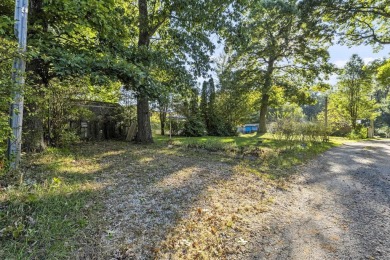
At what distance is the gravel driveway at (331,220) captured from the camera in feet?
7.32

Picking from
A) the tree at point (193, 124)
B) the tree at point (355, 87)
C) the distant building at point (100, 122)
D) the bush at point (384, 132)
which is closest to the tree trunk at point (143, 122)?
the distant building at point (100, 122)

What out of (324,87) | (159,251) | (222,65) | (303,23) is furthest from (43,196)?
(222,65)

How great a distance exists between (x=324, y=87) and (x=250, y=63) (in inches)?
213

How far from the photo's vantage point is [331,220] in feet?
9.66

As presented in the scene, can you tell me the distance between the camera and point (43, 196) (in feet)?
8.55

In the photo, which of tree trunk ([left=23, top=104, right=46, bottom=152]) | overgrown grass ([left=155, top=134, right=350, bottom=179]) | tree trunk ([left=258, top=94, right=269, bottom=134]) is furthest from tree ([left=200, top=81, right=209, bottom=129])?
tree trunk ([left=23, top=104, right=46, bottom=152])

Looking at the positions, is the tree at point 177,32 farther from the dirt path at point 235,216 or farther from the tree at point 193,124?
the tree at point 193,124

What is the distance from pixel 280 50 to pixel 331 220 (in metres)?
13.3

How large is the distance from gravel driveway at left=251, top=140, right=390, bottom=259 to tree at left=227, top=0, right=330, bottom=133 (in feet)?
27.0

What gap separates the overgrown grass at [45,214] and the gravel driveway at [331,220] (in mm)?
1859

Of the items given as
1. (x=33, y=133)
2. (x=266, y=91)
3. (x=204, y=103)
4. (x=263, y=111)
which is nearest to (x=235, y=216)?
(x=33, y=133)

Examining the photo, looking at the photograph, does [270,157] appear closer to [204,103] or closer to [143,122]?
[143,122]

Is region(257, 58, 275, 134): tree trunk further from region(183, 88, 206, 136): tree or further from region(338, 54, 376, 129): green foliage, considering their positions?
region(338, 54, 376, 129): green foliage

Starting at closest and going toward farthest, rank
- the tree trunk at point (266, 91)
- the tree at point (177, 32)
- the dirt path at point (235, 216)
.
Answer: the dirt path at point (235, 216)
the tree at point (177, 32)
the tree trunk at point (266, 91)
